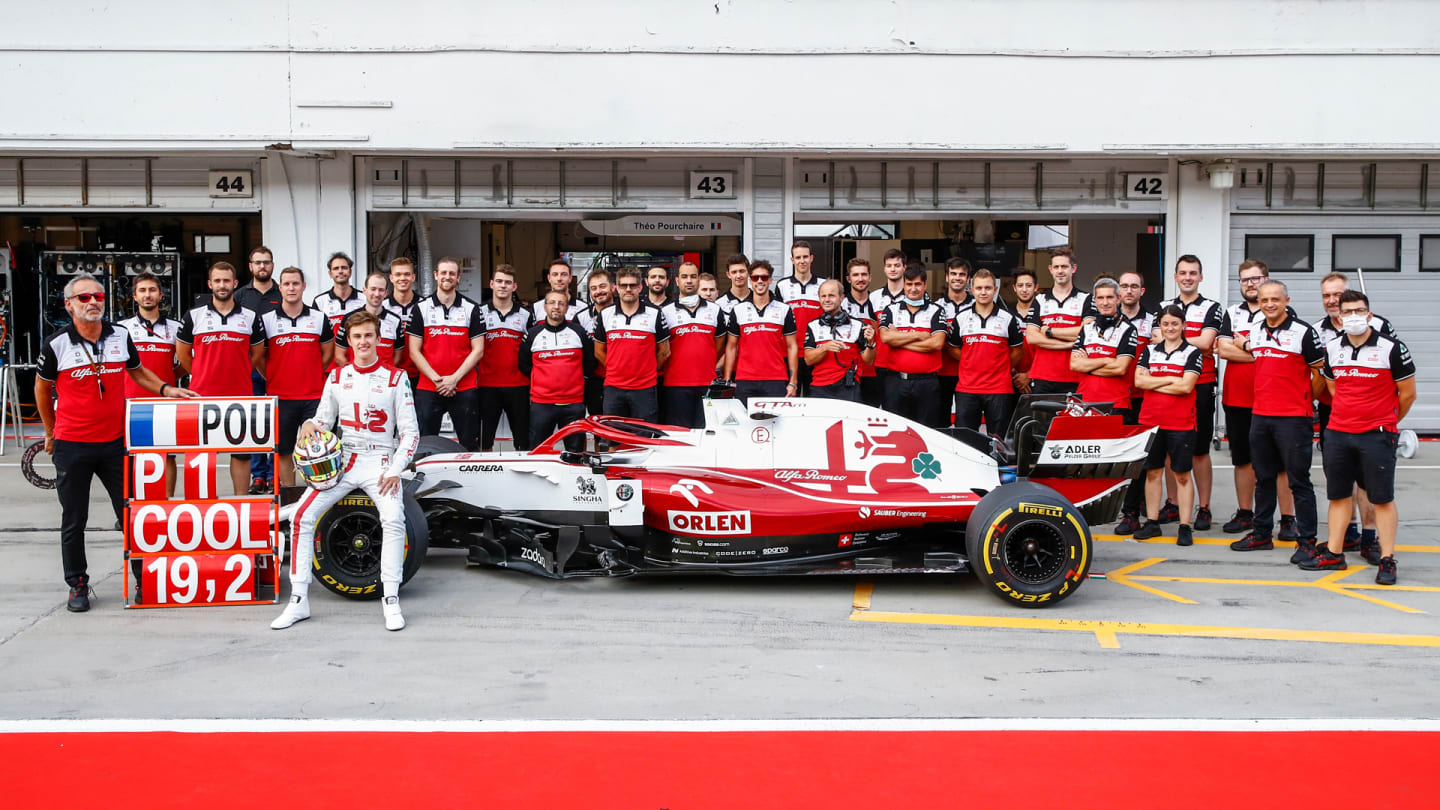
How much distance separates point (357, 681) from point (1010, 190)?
10317 millimetres

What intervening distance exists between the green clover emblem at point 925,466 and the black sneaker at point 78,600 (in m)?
5.04

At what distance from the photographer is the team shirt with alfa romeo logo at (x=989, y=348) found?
962 cm

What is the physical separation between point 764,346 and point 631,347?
1.13m

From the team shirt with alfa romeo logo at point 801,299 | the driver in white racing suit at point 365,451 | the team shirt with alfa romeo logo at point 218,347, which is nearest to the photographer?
the driver in white racing suit at point 365,451

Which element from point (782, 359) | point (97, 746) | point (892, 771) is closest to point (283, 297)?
point (782, 359)

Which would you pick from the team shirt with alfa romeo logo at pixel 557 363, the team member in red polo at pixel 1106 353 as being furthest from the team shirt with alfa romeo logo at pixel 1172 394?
the team shirt with alfa romeo logo at pixel 557 363

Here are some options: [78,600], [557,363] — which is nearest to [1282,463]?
[557,363]

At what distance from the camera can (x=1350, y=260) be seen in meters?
14.0

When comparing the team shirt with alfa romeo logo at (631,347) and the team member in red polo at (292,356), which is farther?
the team shirt with alfa romeo logo at (631,347)

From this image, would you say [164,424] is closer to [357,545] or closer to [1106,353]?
[357,545]

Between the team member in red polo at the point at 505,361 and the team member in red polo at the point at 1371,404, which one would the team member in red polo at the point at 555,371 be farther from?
the team member in red polo at the point at 1371,404

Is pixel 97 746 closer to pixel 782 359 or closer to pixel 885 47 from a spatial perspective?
pixel 782 359

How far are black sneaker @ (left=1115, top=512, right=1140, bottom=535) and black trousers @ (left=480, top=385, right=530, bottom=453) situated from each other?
482 centimetres

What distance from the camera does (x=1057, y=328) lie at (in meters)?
9.77
